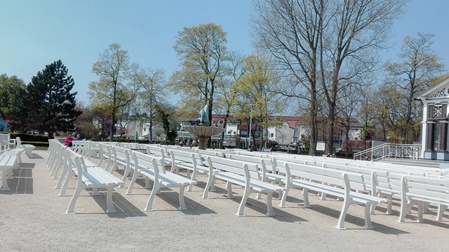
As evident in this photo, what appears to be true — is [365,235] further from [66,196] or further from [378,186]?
[66,196]

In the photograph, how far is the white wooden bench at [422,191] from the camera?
707 cm

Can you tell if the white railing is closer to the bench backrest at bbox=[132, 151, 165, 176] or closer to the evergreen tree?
the bench backrest at bbox=[132, 151, 165, 176]

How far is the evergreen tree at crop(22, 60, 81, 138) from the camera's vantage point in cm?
5550

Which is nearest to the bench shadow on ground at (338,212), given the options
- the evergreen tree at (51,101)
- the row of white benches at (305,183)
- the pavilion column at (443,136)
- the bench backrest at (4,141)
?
the row of white benches at (305,183)

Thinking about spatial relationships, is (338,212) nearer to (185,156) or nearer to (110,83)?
(185,156)

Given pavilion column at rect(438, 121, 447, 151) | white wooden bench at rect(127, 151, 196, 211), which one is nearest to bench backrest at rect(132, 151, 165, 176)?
white wooden bench at rect(127, 151, 196, 211)

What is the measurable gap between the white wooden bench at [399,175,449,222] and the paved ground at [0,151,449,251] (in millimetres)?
388

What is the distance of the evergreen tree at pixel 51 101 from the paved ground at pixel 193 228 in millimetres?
50376

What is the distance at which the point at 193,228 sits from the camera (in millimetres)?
6008

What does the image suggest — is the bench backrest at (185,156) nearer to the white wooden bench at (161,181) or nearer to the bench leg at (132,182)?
the bench leg at (132,182)

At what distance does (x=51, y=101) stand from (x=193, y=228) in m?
55.4

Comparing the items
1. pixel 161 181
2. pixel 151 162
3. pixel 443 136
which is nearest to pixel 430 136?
pixel 443 136

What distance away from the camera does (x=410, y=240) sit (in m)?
6.07

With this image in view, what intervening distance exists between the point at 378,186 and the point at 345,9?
25.1m
